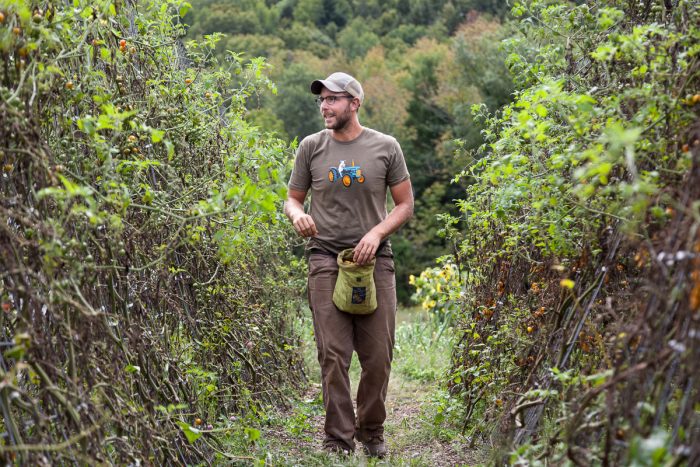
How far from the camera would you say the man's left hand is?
4207 mm

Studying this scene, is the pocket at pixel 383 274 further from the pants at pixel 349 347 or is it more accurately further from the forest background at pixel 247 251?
the forest background at pixel 247 251

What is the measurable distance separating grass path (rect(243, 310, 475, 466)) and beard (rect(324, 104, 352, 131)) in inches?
65.2

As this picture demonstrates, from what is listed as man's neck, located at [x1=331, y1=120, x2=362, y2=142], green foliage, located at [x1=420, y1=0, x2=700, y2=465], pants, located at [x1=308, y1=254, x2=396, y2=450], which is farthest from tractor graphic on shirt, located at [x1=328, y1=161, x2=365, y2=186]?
green foliage, located at [x1=420, y1=0, x2=700, y2=465]

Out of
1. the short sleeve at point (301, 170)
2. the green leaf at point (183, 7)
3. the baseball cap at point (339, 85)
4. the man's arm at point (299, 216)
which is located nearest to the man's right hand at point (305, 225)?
the man's arm at point (299, 216)

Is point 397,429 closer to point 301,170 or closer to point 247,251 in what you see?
point 247,251

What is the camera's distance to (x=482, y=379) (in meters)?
4.31

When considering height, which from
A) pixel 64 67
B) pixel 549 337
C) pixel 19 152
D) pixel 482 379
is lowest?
pixel 482 379

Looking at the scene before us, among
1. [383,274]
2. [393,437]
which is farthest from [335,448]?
[383,274]

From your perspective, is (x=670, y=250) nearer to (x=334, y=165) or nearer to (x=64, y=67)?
(x=64, y=67)

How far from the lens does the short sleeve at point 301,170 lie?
4508 millimetres

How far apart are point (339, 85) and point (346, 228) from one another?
74cm

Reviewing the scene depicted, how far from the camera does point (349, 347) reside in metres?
4.41

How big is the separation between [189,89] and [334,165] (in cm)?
86

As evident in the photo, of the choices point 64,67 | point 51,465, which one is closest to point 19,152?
point 64,67
